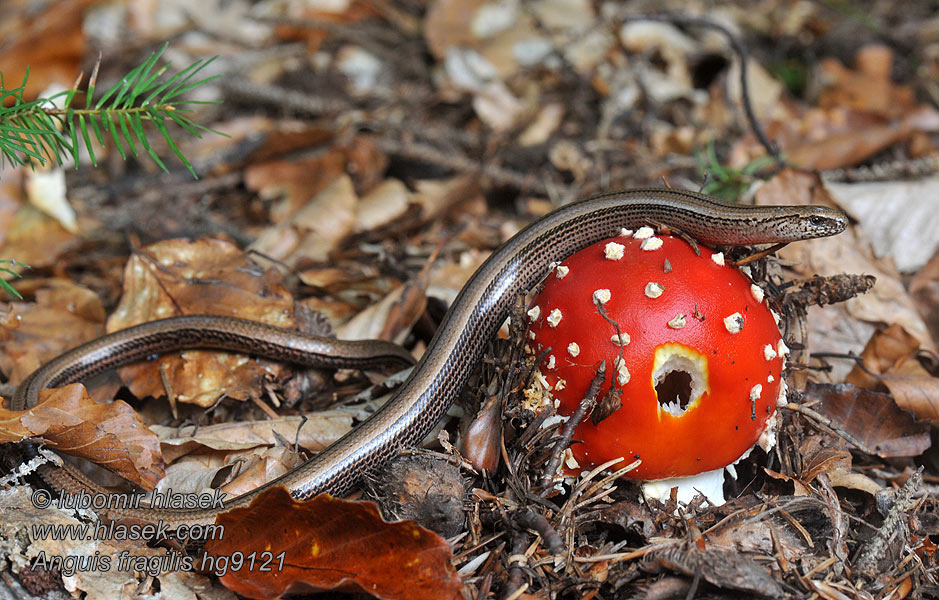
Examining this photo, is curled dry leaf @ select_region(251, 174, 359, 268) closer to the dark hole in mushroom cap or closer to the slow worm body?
the slow worm body

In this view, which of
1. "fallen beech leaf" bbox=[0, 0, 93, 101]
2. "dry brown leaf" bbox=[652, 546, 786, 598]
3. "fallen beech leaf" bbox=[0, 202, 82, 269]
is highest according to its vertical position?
"fallen beech leaf" bbox=[0, 0, 93, 101]

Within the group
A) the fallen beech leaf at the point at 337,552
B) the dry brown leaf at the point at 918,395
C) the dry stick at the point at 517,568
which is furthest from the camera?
the dry brown leaf at the point at 918,395

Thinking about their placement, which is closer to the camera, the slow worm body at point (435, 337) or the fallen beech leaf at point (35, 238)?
the slow worm body at point (435, 337)

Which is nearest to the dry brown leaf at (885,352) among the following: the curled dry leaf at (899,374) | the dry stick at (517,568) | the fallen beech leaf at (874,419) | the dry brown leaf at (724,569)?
the curled dry leaf at (899,374)

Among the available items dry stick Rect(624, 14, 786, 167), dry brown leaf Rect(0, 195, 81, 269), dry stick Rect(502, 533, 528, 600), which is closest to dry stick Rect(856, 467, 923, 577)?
dry stick Rect(502, 533, 528, 600)

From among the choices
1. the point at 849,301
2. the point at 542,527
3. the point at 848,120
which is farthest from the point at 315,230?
the point at 848,120

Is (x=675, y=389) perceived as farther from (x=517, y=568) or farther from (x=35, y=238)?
(x=35, y=238)

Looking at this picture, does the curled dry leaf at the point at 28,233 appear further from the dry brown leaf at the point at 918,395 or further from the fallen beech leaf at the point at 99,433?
the dry brown leaf at the point at 918,395

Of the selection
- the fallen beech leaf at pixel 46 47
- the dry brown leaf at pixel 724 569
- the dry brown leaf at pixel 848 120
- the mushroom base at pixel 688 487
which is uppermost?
the fallen beech leaf at pixel 46 47
